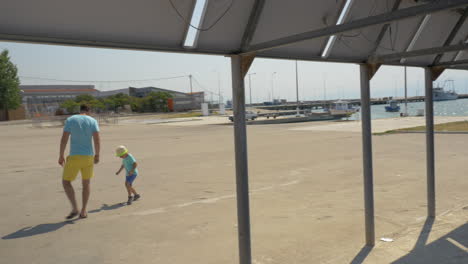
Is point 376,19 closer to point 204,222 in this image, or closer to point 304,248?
point 304,248

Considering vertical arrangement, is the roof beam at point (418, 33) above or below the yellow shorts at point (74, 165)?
above

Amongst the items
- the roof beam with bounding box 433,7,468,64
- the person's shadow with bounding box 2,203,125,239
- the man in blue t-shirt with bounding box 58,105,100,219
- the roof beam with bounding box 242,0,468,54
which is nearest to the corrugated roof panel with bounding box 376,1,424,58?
the roof beam with bounding box 433,7,468,64

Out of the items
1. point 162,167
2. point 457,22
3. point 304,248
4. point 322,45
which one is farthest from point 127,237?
point 162,167

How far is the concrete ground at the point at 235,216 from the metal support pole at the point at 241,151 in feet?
2.89

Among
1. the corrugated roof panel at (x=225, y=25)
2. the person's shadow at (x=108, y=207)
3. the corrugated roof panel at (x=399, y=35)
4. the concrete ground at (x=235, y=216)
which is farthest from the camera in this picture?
the person's shadow at (x=108, y=207)

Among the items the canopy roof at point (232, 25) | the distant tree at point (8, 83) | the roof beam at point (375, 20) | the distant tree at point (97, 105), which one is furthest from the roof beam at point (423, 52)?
the distant tree at point (97, 105)

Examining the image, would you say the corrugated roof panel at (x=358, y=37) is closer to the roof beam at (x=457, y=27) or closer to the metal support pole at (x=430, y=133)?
the roof beam at (x=457, y=27)

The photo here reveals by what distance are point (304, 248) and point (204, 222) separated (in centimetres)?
173

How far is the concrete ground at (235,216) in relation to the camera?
4.33m

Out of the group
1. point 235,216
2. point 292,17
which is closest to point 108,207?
point 235,216

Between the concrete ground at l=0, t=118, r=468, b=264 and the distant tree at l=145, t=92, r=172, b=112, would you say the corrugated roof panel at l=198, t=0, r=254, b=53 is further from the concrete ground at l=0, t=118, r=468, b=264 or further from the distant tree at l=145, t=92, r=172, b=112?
the distant tree at l=145, t=92, r=172, b=112

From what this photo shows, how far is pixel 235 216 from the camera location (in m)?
5.84

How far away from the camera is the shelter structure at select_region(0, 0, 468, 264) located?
2459mm

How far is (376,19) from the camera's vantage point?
2707mm
